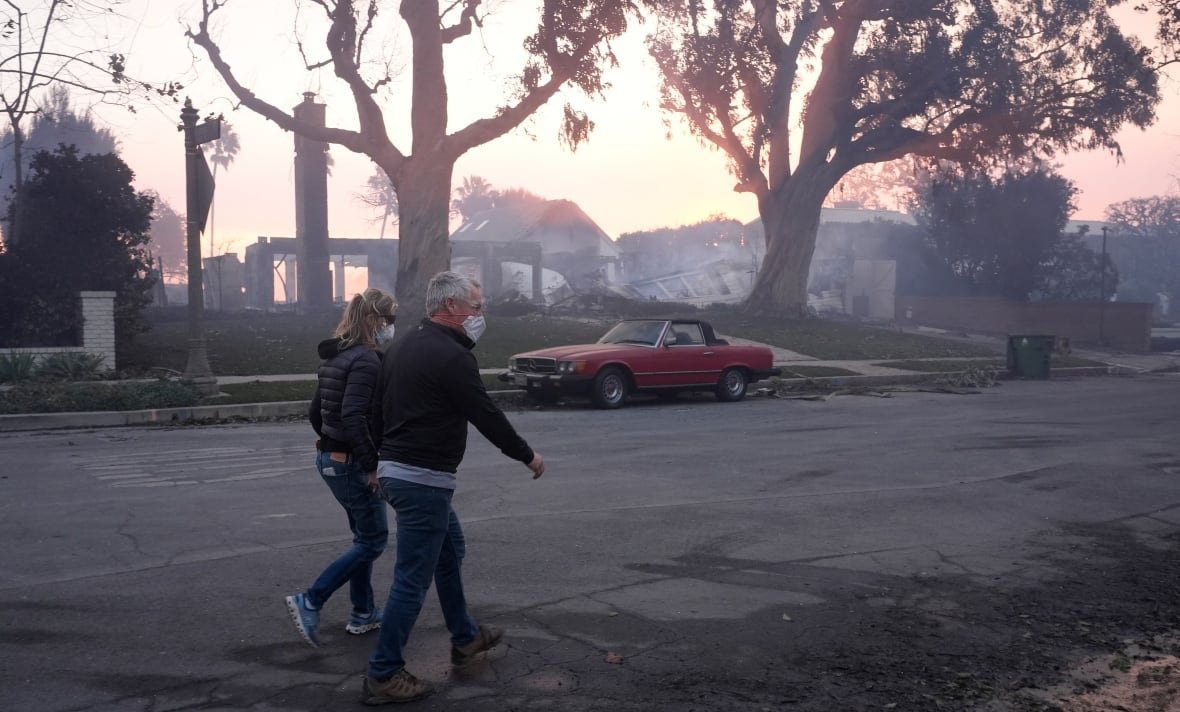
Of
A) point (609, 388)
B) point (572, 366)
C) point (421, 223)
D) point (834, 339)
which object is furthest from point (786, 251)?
point (572, 366)

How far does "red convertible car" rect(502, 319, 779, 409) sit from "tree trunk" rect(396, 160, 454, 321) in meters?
9.02

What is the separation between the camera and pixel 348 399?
5199mm

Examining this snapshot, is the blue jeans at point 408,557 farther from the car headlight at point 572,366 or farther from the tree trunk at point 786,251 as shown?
the tree trunk at point 786,251

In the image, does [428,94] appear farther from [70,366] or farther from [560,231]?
[560,231]

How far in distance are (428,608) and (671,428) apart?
30.1 feet

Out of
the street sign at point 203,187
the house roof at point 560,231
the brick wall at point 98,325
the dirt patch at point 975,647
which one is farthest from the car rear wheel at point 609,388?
the house roof at point 560,231

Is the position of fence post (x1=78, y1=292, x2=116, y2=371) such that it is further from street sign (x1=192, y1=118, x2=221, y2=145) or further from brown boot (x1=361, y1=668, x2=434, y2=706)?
brown boot (x1=361, y1=668, x2=434, y2=706)

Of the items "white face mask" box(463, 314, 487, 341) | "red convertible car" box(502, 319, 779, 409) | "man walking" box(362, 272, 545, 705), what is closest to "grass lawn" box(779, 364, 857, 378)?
"red convertible car" box(502, 319, 779, 409)

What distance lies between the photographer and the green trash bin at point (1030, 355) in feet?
88.8

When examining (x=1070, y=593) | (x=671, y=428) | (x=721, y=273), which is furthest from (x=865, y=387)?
(x=721, y=273)

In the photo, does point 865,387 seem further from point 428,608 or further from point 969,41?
point 428,608

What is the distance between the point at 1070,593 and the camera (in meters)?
6.39

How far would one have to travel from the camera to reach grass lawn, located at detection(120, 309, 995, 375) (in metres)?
Answer: 21.8

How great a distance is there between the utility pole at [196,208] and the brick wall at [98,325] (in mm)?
3481
